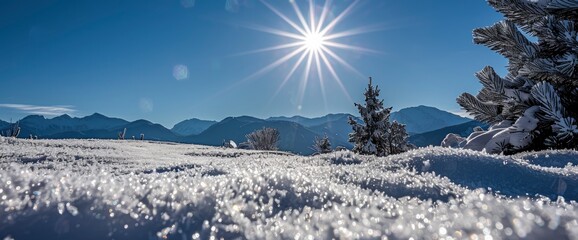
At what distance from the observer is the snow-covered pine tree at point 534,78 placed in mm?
5766

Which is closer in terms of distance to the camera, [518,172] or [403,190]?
[403,190]

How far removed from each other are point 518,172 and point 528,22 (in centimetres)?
590

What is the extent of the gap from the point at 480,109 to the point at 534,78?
1411mm

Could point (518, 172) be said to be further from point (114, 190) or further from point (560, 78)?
point (560, 78)

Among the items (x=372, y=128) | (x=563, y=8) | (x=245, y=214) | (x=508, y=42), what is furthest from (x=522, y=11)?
(x=372, y=128)

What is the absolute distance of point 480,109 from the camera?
7.68 metres

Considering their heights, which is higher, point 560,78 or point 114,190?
point 560,78

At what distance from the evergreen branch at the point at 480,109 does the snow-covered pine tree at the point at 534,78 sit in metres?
0.18

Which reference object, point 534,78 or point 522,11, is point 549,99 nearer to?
point 534,78

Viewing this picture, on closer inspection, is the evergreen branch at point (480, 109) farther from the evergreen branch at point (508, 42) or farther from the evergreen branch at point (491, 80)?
the evergreen branch at point (508, 42)

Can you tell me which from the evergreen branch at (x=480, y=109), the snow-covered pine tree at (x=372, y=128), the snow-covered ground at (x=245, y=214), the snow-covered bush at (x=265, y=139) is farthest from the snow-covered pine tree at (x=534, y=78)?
the snow-covered bush at (x=265, y=139)

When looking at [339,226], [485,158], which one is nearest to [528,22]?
[485,158]

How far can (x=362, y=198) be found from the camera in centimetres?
141

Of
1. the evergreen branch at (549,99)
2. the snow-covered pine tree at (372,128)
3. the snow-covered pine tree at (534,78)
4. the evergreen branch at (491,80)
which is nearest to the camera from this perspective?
the evergreen branch at (549,99)
